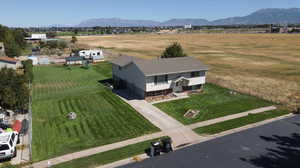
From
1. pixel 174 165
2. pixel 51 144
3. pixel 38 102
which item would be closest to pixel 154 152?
pixel 174 165

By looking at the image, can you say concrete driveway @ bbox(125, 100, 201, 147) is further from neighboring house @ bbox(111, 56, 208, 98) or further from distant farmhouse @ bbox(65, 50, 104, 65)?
distant farmhouse @ bbox(65, 50, 104, 65)

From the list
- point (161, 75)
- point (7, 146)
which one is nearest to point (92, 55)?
point (161, 75)

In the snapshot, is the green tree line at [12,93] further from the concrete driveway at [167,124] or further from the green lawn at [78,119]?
the concrete driveway at [167,124]

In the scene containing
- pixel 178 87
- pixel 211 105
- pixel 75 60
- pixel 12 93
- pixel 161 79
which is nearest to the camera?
pixel 12 93

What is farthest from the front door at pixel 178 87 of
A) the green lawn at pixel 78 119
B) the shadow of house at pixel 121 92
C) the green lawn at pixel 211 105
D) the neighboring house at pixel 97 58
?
the neighboring house at pixel 97 58

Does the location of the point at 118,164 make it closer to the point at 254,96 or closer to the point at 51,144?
the point at 51,144

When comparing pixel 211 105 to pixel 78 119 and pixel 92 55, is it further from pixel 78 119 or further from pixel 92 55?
pixel 92 55

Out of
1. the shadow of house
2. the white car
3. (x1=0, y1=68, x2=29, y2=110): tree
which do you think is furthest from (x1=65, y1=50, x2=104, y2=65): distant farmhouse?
the white car
